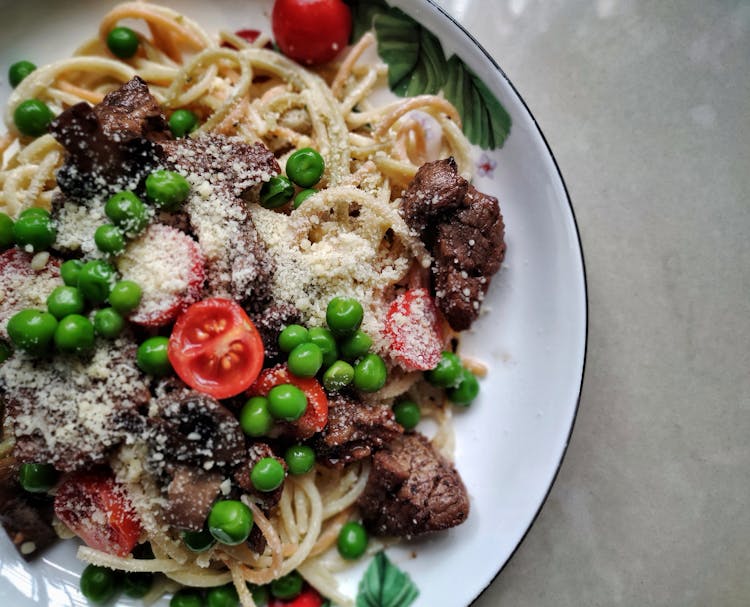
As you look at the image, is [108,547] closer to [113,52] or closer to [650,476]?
[113,52]

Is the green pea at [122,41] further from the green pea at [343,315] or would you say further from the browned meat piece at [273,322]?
the green pea at [343,315]

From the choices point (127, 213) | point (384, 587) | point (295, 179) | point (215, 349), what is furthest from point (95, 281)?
point (384, 587)

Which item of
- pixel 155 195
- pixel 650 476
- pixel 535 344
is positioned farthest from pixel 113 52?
pixel 650 476

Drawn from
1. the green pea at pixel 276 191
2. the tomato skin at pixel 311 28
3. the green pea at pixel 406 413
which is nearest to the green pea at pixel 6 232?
the green pea at pixel 276 191

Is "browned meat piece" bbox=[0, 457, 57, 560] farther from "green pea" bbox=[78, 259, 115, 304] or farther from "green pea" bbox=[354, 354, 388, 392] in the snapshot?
"green pea" bbox=[354, 354, 388, 392]

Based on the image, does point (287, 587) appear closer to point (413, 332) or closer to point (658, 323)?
point (413, 332)
